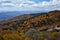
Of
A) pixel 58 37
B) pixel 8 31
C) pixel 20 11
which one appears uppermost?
pixel 20 11

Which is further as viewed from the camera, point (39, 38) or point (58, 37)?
point (58, 37)

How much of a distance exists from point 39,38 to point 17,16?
2.24 meters

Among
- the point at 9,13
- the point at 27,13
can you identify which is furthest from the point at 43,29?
the point at 9,13

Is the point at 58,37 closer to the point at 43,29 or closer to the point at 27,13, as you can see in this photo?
the point at 43,29

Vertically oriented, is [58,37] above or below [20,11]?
below

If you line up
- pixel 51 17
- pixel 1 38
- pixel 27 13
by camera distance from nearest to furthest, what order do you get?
pixel 1 38 < pixel 27 13 < pixel 51 17

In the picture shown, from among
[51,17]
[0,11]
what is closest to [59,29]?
[51,17]

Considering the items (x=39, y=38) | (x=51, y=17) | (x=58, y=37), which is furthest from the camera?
(x=51, y=17)

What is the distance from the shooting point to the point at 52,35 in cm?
1185

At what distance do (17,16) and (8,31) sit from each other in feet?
4.40

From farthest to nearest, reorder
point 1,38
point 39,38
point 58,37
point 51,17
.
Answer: point 51,17 < point 58,37 < point 39,38 < point 1,38

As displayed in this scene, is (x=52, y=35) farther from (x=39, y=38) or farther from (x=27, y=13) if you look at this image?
(x=27, y=13)

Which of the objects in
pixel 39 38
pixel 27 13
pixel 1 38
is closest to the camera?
pixel 1 38

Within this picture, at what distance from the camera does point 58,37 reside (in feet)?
40.4
